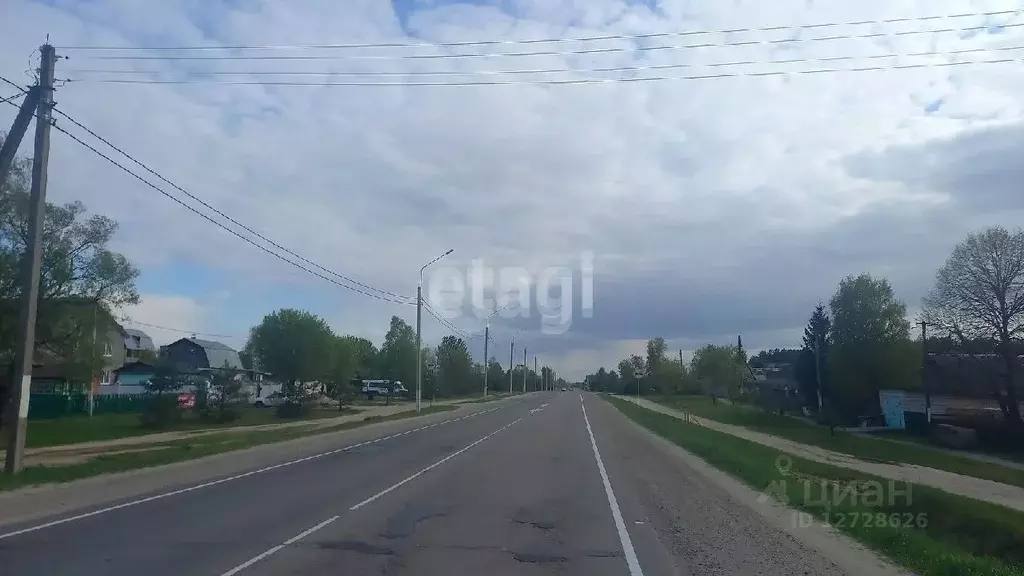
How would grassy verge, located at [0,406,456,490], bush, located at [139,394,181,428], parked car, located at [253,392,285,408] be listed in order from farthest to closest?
parked car, located at [253,392,285,408]
bush, located at [139,394,181,428]
grassy verge, located at [0,406,456,490]

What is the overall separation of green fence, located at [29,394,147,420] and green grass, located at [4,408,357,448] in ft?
4.91

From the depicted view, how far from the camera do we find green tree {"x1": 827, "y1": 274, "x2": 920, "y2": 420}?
66250mm

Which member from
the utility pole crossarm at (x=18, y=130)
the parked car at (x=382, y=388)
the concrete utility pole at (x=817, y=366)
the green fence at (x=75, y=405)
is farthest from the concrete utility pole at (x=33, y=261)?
the parked car at (x=382, y=388)

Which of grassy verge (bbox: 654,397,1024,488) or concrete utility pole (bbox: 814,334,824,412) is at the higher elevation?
concrete utility pole (bbox: 814,334,824,412)

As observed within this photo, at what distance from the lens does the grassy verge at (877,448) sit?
117 ft

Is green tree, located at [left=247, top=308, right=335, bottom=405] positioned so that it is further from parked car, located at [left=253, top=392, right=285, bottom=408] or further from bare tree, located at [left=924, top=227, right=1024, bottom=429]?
bare tree, located at [left=924, top=227, right=1024, bottom=429]

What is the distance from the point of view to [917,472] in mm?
32719

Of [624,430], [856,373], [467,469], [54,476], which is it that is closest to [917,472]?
[624,430]

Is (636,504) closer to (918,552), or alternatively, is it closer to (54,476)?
(918,552)

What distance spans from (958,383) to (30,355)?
52.1 m

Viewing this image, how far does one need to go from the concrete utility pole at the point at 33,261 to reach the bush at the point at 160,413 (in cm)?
2531
